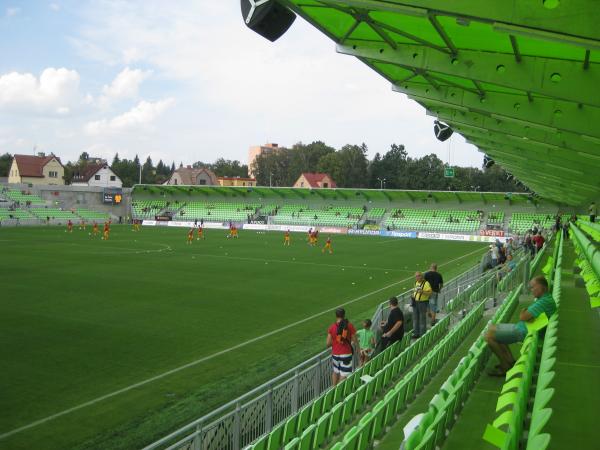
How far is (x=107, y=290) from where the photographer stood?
66.6 ft

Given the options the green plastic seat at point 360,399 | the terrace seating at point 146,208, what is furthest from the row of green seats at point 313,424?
the terrace seating at point 146,208

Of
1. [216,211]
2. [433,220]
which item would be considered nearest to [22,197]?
[216,211]

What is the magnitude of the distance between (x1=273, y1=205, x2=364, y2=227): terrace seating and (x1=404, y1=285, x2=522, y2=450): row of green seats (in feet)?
190

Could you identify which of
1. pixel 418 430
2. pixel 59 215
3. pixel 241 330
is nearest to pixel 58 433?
pixel 418 430

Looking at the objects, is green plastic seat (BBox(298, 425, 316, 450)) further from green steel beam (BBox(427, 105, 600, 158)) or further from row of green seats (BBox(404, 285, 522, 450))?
green steel beam (BBox(427, 105, 600, 158))

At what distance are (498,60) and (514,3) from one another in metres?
3.57

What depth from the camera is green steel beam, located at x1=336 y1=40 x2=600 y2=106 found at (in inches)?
279

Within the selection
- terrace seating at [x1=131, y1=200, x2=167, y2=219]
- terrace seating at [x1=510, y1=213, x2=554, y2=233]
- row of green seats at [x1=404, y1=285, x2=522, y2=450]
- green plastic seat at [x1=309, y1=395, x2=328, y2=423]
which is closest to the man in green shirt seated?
row of green seats at [x1=404, y1=285, x2=522, y2=450]

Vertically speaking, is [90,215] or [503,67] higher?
[503,67]

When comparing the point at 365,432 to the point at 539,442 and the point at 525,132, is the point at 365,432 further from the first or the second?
the point at 525,132

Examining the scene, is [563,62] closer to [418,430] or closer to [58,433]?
[418,430]

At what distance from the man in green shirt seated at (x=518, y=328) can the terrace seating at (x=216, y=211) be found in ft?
210

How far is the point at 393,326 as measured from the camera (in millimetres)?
10289

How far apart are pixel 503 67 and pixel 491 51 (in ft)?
0.99
